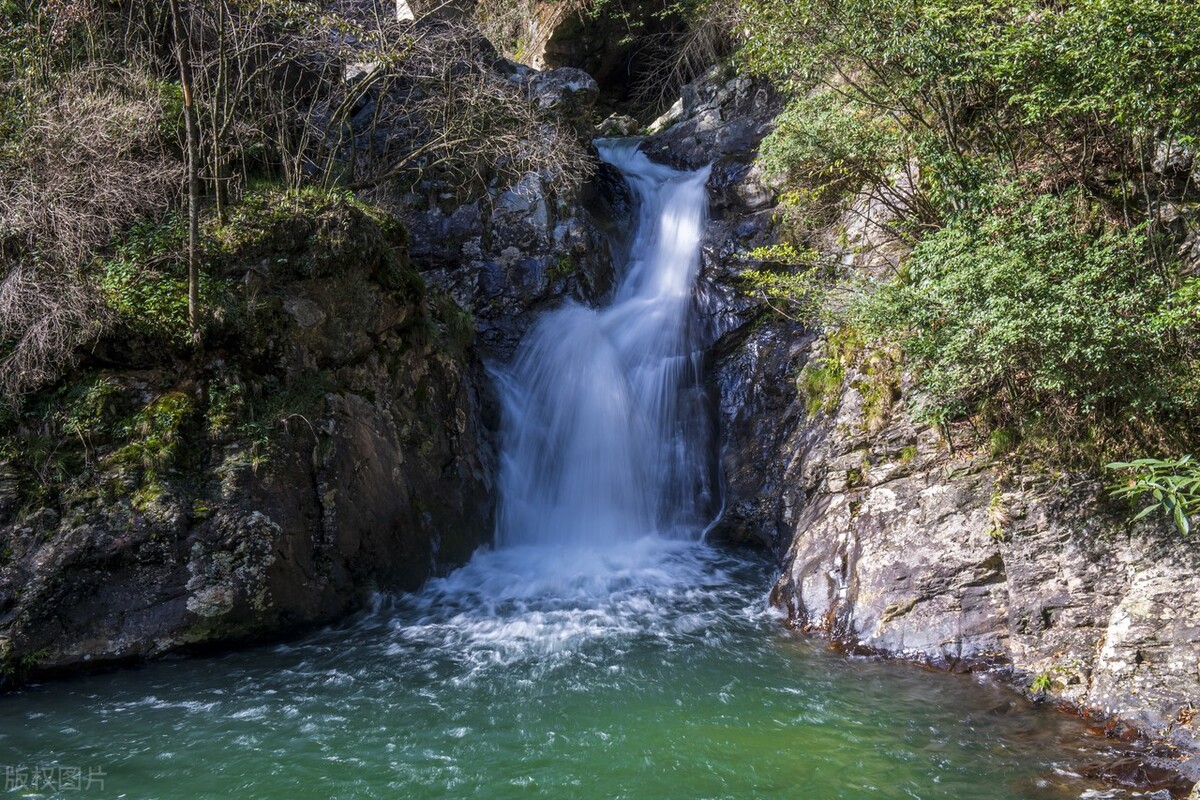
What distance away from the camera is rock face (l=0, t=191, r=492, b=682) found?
254 inches

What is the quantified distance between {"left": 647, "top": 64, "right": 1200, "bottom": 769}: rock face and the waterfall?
722 millimetres

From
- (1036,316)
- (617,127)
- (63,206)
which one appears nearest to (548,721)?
(1036,316)

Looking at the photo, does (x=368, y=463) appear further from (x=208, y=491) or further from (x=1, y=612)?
(x=1, y=612)

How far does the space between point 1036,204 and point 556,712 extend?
5870 mm

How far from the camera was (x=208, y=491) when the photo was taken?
7004 millimetres

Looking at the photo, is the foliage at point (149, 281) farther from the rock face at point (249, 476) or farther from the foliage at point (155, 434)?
the foliage at point (155, 434)

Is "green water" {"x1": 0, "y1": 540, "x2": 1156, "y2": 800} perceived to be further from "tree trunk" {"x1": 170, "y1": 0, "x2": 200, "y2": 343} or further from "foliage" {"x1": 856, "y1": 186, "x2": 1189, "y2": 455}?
"tree trunk" {"x1": 170, "y1": 0, "x2": 200, "y2": 343}

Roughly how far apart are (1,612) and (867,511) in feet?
26.0

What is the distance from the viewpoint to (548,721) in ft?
18.2

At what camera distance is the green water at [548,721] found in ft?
15.4

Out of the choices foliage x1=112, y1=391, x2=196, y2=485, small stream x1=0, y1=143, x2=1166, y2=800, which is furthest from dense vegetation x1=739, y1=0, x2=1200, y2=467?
foliage x1=112, y1=391, x2=196, y2=485

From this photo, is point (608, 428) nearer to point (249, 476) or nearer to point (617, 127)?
point (249, 476)

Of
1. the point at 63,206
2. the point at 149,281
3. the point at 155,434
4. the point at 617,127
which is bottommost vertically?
the point at 155,434

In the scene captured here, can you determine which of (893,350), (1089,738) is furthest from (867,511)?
(1089,738)
